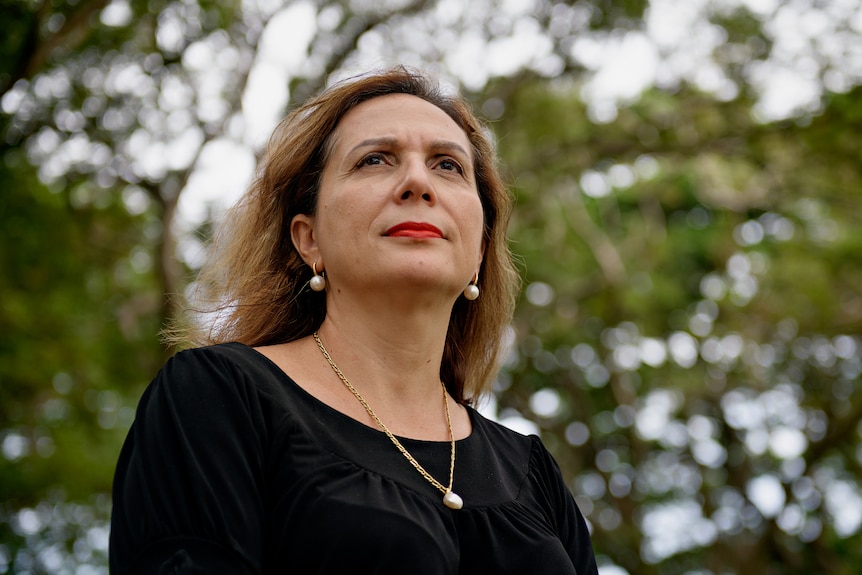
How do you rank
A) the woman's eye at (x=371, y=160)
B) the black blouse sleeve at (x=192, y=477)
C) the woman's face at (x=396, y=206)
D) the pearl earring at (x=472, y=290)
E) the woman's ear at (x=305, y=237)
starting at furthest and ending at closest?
the pearl earring at (x=472, y=290) < the woman's ear at (x=305, y=237) < the woman's eye at (x=371, y=160) < the woman's face at (x=396, y=206) < the black blouse sleeve at (x=192, y=477)

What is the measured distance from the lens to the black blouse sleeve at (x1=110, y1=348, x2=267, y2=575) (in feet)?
6.31

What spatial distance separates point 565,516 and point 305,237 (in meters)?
1.05

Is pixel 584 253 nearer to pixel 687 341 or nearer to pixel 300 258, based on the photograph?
pixel 687 341

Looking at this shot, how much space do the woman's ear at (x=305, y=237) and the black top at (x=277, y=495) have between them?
45cm

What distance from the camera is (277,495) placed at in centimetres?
210

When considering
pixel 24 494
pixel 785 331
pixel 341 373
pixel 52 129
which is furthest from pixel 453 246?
pixel 785 331

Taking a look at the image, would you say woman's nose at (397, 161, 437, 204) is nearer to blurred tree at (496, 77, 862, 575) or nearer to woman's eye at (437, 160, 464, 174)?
woman's eye at (437, 160, 464, 174)

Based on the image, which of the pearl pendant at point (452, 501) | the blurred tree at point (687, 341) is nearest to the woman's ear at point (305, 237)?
the pearl pendant at point (452, 501)

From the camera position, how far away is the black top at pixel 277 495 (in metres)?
1.95

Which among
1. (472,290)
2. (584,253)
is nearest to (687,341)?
(584,253)

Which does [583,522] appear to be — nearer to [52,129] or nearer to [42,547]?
[52,129]

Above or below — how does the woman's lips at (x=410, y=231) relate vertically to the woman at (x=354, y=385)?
above

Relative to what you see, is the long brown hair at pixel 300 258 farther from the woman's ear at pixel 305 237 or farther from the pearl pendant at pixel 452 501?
the pearl pendant at pixel 452 501

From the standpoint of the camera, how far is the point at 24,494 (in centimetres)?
1223
